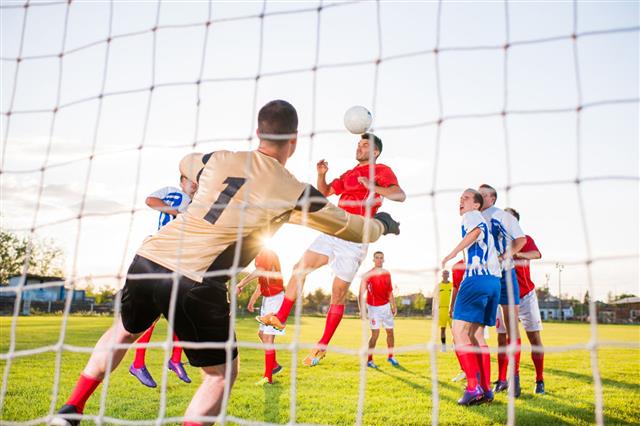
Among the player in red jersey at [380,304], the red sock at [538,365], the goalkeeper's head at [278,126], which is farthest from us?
the player in red jersey at [380,304]

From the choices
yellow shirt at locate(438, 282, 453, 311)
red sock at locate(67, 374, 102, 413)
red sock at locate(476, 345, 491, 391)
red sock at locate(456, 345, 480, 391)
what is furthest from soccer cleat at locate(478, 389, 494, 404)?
yellow shirt at locate(438, 282, 453, 311)

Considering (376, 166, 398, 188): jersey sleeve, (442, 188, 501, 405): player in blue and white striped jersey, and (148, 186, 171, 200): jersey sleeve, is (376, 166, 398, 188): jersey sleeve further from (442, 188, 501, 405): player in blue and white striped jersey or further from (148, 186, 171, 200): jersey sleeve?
(148, 186, 171, 200): jersey sleeve

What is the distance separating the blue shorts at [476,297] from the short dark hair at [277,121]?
2.48 meters

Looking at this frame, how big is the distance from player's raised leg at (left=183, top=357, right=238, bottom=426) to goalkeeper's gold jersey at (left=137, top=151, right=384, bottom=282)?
520mm

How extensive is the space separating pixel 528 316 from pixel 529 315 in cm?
1

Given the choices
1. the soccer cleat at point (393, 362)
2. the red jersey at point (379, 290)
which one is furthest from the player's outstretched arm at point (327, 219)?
the red jersey at point (379, 290)

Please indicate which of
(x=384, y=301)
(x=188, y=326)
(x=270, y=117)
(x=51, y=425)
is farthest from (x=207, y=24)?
(x=384, y=301)

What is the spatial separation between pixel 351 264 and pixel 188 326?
7.57 ft

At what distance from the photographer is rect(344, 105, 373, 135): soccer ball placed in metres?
4.53

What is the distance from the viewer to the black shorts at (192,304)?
2885 mm

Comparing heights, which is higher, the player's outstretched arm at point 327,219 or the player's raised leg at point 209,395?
the player's outstretched arm at point 327,219

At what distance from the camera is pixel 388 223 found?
3355mm

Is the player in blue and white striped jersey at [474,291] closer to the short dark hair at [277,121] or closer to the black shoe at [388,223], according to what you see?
the black shoe at [388,223]

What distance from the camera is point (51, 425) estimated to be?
317 cm
